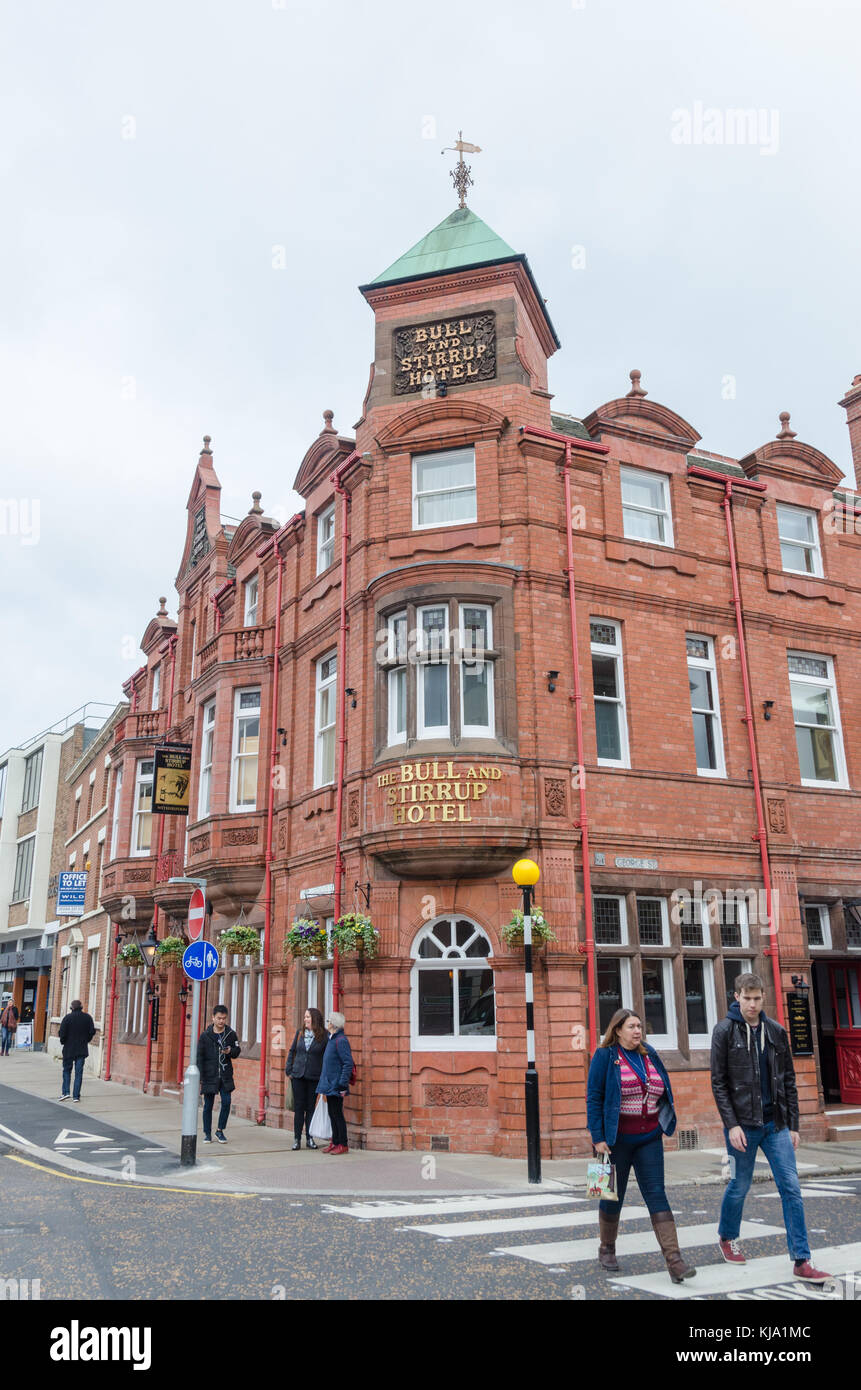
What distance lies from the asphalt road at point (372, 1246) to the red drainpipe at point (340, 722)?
5.20 metres

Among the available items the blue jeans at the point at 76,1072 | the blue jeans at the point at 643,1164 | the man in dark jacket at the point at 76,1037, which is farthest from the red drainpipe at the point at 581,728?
the blue jeans at the point at 76,1072

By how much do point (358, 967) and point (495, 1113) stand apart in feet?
9.32

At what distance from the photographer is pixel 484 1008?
14.6 m

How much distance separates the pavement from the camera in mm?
11398

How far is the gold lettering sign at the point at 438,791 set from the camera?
1465 cm

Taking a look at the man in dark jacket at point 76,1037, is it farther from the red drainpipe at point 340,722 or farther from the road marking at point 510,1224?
the road marking at point 510,1224

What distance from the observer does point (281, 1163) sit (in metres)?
13.1

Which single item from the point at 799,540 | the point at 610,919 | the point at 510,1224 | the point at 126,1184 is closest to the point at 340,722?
the point at 610,919

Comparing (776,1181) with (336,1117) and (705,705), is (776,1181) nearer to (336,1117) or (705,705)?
(336,1117)

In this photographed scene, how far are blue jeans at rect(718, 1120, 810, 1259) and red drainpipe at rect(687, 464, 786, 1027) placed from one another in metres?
9.31

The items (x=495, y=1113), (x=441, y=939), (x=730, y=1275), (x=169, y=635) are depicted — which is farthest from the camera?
(x=169, y=635)

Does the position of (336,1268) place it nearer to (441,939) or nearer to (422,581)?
(441,939)

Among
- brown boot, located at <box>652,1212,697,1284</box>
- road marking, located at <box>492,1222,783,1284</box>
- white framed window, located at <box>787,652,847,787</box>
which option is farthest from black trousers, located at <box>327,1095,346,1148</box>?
white framed window, located at <box>787,652,847,787</box>
